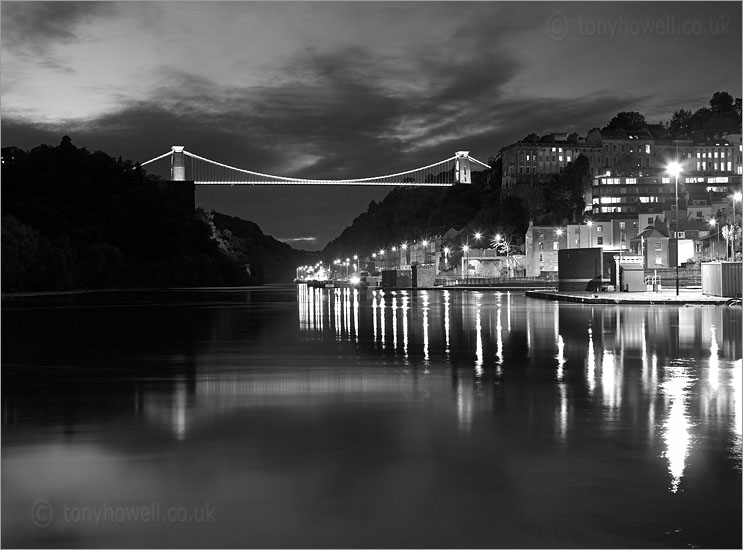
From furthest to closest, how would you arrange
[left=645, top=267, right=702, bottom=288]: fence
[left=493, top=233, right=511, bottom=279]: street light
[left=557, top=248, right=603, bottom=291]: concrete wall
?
[left=493, top=233, right=511, bottom=279]: street light → [left=645, top=267, right=702, bottom=288]: fence → [left=557, top=248, right=603, bottom=291]: concrete wall

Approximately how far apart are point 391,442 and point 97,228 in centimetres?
10339

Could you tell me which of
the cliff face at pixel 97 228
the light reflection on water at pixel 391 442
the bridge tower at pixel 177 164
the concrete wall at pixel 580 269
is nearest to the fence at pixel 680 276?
the concrete wall at pixel 580 269

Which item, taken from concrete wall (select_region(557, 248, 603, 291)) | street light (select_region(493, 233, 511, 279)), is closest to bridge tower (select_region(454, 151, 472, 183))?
street light (select_region(493, 233, 511, 279))

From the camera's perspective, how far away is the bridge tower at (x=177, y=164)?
551ft

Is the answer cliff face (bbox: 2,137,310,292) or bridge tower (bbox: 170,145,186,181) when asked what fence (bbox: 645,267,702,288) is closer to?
cliff face (bbox: 2,137,310,292)

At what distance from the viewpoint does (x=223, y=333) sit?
2272cm

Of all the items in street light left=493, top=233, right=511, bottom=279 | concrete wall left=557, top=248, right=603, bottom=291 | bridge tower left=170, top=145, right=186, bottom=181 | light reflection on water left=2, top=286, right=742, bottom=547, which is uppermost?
bridge tower left=170, top=145, right=186, bottom=181

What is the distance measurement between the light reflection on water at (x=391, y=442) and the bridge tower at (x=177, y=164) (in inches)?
6105

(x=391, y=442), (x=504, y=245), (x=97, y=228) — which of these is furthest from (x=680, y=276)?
(x=391, y=442)

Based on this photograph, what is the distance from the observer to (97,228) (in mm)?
105938

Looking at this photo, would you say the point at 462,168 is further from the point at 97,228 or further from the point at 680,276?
the point at 680,276

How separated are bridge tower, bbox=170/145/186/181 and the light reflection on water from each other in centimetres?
15507

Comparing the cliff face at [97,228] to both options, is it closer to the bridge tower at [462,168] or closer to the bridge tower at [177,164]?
the bridge tower at [177,164]

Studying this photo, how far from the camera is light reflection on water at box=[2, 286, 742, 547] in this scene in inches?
216
